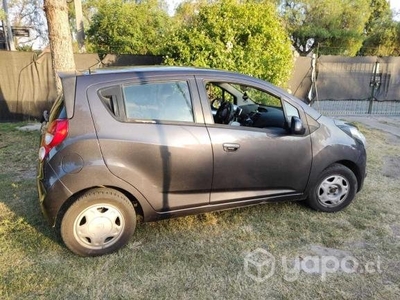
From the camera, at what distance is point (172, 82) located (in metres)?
2.84

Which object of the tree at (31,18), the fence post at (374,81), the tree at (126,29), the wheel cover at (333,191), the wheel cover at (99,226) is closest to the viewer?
the wheel cover at (99,226)

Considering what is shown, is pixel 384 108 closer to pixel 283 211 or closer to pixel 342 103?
pixel 342 103

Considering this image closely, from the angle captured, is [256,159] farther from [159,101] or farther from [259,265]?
[159,101]

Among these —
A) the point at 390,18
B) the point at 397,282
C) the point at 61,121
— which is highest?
the point at 390,18

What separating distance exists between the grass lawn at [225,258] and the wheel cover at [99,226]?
148mm

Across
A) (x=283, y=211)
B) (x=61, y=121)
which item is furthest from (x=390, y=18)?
(x=61, y=121)

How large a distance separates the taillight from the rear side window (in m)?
0.51

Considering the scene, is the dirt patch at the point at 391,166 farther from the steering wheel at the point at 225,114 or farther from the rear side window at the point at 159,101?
the rear side window at the point at 159,101

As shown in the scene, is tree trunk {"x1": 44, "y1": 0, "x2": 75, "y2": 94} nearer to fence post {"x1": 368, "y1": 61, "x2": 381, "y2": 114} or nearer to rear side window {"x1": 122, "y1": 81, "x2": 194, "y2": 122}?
rear side window {"x1": 122, "y1": 81, "x2": 194, "y2": 122}

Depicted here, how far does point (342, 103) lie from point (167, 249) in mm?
10620

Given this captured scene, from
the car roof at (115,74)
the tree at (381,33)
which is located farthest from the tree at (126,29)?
the tree at (381,33)

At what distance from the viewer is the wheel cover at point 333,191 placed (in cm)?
347

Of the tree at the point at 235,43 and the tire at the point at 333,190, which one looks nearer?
the tire at the point at 333,190

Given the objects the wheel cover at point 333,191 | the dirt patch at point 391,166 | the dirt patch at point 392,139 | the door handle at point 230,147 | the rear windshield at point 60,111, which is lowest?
the dirt patch at point 392,139
